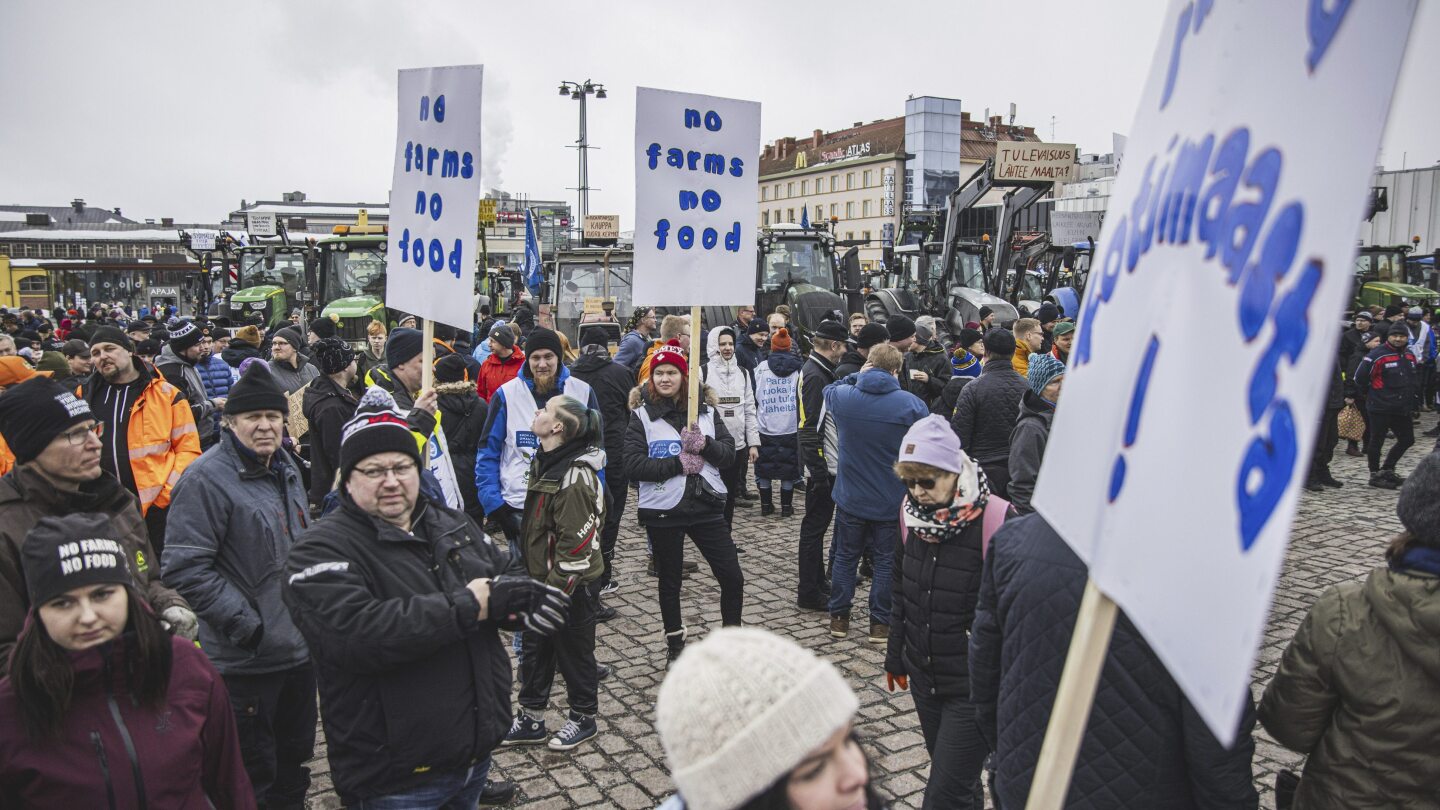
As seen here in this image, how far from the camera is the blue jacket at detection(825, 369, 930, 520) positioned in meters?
5.89

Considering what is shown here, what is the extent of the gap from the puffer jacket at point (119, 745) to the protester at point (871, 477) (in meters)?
4.01

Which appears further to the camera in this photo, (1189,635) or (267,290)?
(267,290)

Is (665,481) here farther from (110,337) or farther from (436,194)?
(110,337)

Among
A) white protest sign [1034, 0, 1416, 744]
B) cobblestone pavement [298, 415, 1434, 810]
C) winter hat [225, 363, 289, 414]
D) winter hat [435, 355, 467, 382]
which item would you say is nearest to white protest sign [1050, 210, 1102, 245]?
cobblestone pavement [298, 415, 1434, 810]

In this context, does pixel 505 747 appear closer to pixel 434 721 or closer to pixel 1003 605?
pixel 434 721

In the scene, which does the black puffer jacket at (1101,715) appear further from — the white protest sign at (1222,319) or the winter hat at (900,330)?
the winter hat at (900,330)

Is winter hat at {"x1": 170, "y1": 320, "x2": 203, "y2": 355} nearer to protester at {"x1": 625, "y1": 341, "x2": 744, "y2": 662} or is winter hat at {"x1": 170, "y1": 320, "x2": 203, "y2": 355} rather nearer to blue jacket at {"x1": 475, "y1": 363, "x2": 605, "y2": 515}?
blue jacket at {"x1": 475, "y1": 363, "x2": 605, "y2": 515}

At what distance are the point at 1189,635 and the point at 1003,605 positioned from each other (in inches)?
56.2

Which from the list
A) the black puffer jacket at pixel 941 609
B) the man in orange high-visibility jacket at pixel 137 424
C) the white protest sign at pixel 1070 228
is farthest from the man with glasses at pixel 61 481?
the white protest sign at pixel 1070 228

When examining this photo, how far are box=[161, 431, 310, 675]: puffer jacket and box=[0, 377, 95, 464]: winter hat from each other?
17.3 inches

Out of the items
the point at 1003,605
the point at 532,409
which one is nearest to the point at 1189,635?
the point at 1003,605

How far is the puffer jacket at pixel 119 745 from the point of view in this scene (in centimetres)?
236

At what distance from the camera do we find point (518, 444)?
5.64m

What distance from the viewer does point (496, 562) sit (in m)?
3.23
